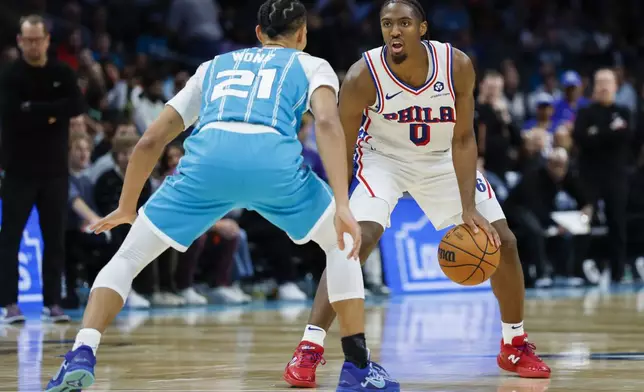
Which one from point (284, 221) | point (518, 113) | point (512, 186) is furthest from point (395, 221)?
point (284, 221)

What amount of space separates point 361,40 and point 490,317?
10.0 metres

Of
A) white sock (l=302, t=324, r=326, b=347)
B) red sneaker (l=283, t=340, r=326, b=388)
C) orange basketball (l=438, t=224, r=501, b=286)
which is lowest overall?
red sneaker (l=283, t=340, r=326, b=388)

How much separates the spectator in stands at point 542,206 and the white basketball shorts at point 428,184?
27.9ft

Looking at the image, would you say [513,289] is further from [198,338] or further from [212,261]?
[212,261]

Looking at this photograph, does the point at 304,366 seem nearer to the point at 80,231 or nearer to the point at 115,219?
the point at 115,219

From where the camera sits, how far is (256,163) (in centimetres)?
549

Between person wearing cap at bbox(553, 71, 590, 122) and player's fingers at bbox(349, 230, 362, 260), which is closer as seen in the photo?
player's fingers at bbox(349, 230, 362, 260)

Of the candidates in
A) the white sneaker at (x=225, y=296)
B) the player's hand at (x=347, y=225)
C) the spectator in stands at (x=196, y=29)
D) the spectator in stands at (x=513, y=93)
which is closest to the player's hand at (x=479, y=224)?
the player's hand at (x=347, y=225)

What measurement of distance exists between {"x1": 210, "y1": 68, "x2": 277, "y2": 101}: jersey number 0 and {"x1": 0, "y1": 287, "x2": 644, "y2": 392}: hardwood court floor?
141 centimetres

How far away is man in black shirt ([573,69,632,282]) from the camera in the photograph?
1548 centimetres

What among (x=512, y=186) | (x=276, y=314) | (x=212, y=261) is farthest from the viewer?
(x=512, y=186)

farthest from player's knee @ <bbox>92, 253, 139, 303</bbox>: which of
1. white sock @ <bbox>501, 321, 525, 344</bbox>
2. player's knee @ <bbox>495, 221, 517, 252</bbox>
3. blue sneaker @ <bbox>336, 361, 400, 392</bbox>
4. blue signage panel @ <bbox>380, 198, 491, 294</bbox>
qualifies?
blue signage panel @ <bbox>380, 198, 491, 294</bbox>

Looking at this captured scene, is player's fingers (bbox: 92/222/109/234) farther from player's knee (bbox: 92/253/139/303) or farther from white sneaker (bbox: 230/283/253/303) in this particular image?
white sneaker (bbox: 230/283/253/303)

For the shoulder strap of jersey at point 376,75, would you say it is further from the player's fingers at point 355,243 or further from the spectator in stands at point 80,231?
the spectator in stands at point 80,231
